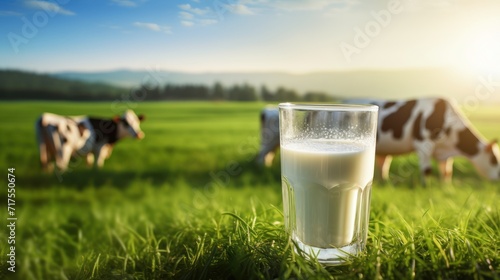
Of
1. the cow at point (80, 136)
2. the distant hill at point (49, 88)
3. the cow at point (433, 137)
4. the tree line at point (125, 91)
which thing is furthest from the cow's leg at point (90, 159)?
the cow at point (433, 137)

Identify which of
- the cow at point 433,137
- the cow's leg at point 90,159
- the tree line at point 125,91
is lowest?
the cow's leg at point 90,159

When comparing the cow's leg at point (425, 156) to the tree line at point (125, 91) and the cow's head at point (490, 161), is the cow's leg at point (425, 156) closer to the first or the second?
the cow's head at point (490, 161)

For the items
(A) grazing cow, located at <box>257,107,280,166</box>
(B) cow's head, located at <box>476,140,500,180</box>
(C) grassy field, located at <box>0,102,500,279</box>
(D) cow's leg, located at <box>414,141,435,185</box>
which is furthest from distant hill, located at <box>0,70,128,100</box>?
(B) cow's head, located at <box>476,140,500,180</box>

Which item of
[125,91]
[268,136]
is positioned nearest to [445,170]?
[268,136]

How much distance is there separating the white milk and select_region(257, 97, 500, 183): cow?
2341 mm

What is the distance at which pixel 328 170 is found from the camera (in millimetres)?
981

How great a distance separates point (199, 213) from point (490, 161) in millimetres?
2510

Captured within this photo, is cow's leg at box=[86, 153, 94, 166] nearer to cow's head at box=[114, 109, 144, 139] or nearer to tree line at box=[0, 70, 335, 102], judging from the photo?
cow's head at box=[114, 109, 144, 139]

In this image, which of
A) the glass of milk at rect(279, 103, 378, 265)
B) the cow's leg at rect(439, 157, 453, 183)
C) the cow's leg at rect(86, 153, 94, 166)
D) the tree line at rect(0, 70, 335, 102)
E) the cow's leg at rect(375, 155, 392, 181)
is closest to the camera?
the glass of milk at rect(279, 103, 378, 265)

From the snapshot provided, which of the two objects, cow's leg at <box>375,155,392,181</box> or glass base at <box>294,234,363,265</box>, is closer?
glass base at <box>294,234,363,265</box>

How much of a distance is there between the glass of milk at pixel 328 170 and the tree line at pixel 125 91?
3.02 metres

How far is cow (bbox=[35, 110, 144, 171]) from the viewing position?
3506 mm

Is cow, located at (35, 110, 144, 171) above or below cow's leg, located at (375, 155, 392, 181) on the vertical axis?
above

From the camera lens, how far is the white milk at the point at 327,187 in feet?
3.23
